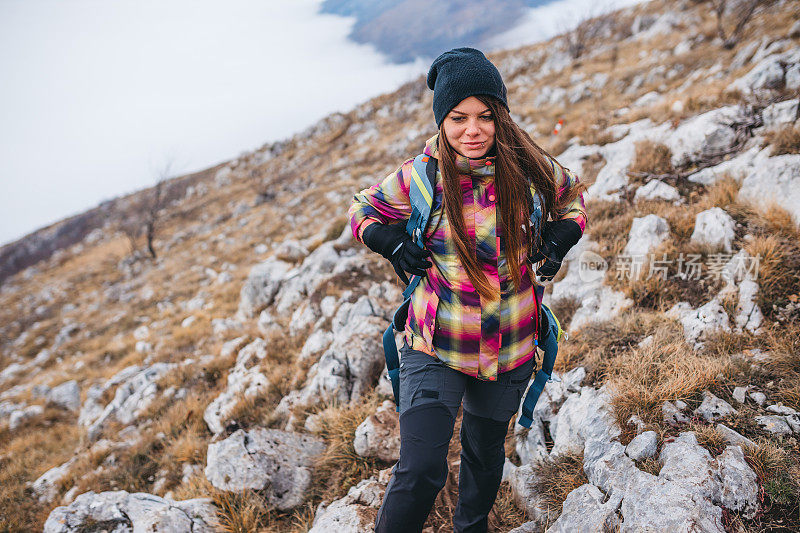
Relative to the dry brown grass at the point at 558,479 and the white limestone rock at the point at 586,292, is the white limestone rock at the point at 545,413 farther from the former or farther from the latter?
the white limestone rock at the point at 586,292

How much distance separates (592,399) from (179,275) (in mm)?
18138

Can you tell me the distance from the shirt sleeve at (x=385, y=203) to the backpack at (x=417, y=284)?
6cm

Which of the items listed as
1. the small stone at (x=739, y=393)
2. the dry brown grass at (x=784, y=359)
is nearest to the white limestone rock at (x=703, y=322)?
the dry brown grass at (x=784, y=359)

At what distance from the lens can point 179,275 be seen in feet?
54.3

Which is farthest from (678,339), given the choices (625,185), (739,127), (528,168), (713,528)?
(739,127)

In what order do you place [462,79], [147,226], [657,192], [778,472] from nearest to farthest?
1. [462,79]
2. [778,472]
3. [657,192]
4. [147,226]

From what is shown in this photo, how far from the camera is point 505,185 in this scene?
1.76 meters

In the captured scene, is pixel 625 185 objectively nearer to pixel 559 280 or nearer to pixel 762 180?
pixel 762 180

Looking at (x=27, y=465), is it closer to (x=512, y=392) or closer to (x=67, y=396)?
(x=67, y=396)

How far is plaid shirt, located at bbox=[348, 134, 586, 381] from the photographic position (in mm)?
1802

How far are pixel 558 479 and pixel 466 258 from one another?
1.99m

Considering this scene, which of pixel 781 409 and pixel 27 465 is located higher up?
pixel 781 409

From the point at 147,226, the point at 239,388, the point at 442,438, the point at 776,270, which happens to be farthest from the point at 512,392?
the point at 147,226

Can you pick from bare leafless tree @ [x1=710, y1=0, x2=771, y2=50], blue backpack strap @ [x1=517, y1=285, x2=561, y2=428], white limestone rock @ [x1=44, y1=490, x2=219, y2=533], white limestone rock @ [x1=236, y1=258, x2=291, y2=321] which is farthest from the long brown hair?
bare leafless tree @ [x1=710, y1=0, x2=771, y2=50]
